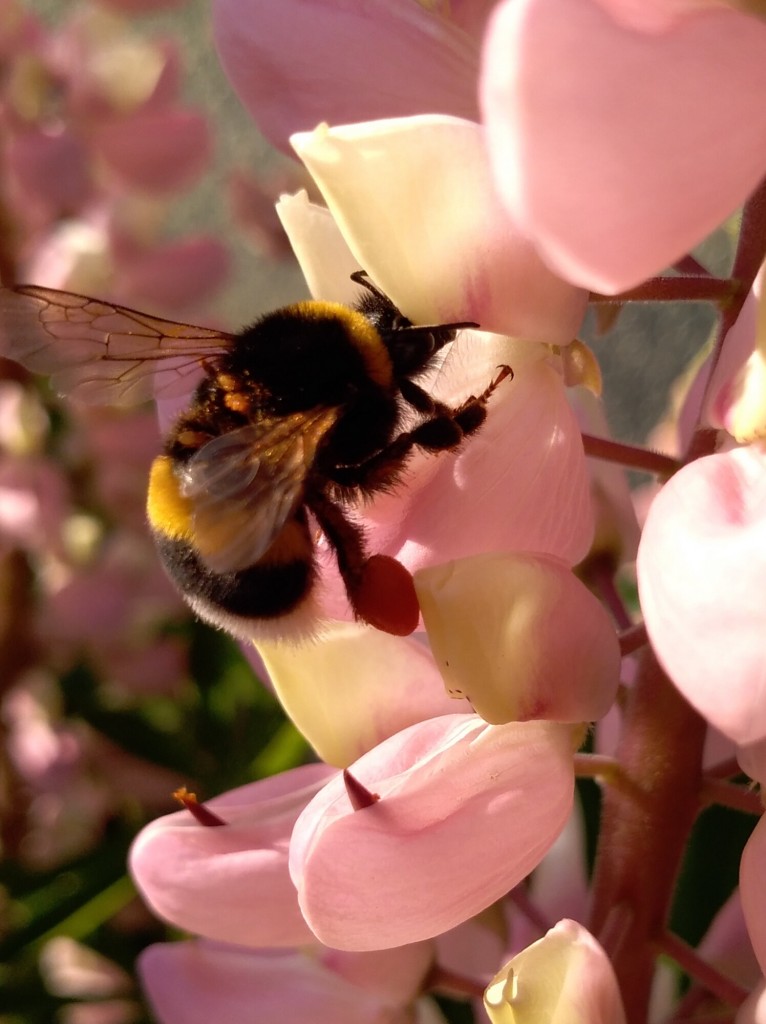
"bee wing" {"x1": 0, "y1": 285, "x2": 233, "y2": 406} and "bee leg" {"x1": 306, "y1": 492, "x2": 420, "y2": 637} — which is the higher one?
"bee leg" {"x1": 306, "y1": 492, "x2": 420, "y2": 637}

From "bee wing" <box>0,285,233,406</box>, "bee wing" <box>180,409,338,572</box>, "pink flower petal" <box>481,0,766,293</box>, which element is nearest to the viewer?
"pink flower petal" <box>481,0,766,293</box>

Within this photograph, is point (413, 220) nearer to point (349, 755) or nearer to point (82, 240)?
point (349, 755)

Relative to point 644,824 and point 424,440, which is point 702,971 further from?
point 424,440

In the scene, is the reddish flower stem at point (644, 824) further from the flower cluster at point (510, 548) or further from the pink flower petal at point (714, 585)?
the pink flower petal at point (714, 585)

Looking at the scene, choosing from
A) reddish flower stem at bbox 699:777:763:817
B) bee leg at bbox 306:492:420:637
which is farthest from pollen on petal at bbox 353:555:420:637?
reddish flower stem at bbox 699:777:763:817

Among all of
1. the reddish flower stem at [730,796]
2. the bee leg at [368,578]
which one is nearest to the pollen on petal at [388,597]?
the bee leg at [368,578]

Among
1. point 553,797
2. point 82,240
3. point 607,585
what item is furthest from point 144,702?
point 553,797

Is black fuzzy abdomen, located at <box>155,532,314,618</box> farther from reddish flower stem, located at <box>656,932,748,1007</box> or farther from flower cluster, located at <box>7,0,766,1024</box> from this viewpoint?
reddish flower stem, located at <box>656,932,748,1007</box>
